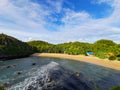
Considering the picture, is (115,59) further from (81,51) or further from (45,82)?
(45,82)

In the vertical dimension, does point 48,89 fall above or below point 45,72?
below

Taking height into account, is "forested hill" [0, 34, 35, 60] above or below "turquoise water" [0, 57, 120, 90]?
above

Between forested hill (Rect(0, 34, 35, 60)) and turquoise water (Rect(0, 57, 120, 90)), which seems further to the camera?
forested hill (Rect(0, 34, 35, 60))

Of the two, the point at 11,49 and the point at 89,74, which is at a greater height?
the point at 11,49

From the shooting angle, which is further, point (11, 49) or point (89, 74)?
point (11, 49)

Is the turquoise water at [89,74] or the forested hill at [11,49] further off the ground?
the forested hill at [11,49]

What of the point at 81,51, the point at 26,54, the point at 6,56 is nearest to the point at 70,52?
the point at 81,51

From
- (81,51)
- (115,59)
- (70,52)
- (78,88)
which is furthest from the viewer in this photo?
(70,52)

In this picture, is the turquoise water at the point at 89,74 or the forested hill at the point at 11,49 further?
the forested hill at the point at 11,49
